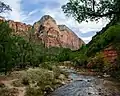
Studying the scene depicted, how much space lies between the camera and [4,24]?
3506cm

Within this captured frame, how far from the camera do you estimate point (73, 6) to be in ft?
93.7

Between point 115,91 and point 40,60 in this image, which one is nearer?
point 115,91

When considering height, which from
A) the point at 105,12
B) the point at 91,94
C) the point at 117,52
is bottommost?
the point at 91,94

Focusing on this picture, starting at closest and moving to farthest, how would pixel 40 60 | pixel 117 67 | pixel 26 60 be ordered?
pixel 117 67 < pixel 26 60 < pixel 40 60

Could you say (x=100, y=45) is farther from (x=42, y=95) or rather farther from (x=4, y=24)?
(x=42, y=95)

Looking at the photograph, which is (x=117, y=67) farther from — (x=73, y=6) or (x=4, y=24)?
(x=4, y=24)

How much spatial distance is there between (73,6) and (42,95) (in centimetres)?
1068

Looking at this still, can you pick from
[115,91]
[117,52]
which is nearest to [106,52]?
[117,52]

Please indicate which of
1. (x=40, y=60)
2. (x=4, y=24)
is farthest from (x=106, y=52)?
(x=40, y=60)

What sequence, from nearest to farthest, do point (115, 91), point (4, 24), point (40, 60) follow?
point (115, 91) < point (4, 24) < point (40, 60)

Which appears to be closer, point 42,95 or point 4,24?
point 42,95

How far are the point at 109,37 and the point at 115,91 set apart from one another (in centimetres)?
2858

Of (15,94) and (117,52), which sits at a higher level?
(117,52)

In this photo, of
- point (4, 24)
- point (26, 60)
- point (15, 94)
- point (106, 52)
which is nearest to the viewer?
point (15, 94)
